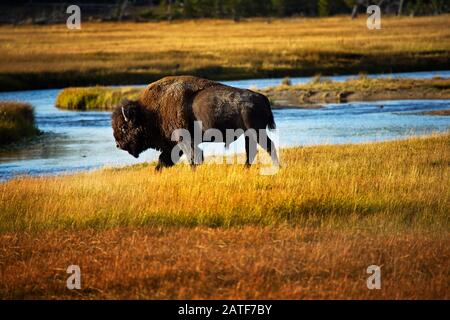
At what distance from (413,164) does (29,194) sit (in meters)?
6.48

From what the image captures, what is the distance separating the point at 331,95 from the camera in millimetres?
37656

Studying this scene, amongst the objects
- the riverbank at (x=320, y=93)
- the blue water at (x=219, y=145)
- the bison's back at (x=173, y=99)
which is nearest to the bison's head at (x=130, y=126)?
the bison's back at (x=173, y=99)

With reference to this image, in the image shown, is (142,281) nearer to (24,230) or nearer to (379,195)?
(24,230)

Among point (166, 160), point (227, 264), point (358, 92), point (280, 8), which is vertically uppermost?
point (227, 264)

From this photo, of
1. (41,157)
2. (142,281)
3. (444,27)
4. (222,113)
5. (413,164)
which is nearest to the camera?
(142,281)

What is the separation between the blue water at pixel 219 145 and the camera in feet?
71.6

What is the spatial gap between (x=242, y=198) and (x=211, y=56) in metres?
42.2

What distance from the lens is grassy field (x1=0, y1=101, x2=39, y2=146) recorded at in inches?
1064

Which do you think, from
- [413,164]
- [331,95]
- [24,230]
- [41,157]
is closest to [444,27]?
[331,95]

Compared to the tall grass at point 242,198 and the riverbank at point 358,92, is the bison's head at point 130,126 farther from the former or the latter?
the riverbank at point 358,92

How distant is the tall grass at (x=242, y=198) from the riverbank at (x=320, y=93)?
21895 mm

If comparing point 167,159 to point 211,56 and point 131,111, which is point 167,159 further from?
point 211,56

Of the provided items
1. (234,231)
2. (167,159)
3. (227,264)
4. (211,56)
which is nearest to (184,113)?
(167,159)

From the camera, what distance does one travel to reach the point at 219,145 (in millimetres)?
22812
